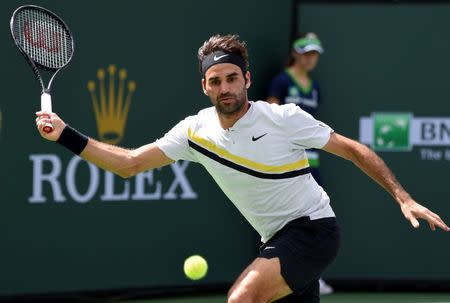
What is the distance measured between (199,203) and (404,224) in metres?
1.62

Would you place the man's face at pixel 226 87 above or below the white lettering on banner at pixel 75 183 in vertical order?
above

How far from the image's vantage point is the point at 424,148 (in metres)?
7.11

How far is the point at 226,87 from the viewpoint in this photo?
4.10 metres

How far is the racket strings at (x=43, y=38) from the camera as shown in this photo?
4328 millimetres

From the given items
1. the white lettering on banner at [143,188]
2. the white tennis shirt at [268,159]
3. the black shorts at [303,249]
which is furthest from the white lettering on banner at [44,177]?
the black shorts at [303,249]

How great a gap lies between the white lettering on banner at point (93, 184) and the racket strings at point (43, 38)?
1.64 meters

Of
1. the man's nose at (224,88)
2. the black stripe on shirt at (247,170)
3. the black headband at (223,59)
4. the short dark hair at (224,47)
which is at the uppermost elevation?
the short dark hair at (224,47)

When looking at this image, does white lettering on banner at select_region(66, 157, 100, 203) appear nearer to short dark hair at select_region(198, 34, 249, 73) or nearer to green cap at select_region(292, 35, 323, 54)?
green cap at select_region(292, 35, 323, 54)

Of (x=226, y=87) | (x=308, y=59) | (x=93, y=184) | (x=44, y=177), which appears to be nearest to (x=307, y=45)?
(x=308, y=59)

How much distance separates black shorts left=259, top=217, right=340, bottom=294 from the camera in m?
4.02

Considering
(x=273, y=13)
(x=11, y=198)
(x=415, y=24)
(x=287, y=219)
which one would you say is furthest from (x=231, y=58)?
(x=415, y=24)

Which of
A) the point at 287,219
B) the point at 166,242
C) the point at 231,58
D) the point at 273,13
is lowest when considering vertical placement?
the point at 166,242

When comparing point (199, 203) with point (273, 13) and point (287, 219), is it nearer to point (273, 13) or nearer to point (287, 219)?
point (273, 13)

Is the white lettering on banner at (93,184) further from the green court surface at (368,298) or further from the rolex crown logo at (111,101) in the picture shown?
the green court surface at (368,298)
